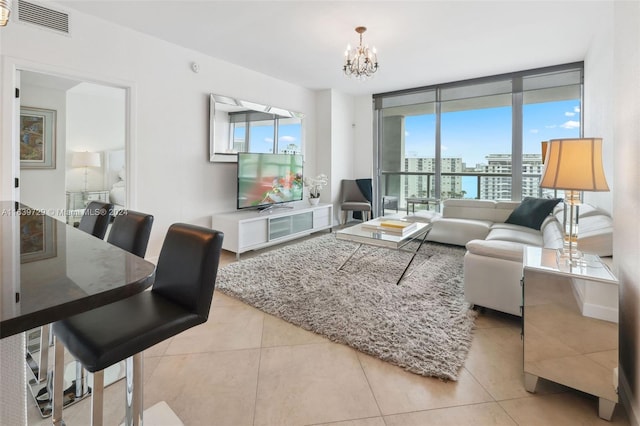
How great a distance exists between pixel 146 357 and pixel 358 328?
136 centimetres

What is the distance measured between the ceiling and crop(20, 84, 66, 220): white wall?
2.25 metres

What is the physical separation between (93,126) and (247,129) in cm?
336

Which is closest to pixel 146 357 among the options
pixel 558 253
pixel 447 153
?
pixel 558 253

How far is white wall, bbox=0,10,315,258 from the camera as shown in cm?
280

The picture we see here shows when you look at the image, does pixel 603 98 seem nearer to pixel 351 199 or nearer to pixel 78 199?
pixel 351 199

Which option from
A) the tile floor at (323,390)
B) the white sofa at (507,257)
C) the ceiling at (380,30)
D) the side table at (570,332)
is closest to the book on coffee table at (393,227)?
the white sofa at (507,257)

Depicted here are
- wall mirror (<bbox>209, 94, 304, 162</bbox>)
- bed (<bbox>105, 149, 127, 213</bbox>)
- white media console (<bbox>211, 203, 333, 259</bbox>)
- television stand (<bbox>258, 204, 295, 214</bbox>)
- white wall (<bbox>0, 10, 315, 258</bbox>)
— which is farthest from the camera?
bed (<bbox>105, 149, 127, 213</bbox>)

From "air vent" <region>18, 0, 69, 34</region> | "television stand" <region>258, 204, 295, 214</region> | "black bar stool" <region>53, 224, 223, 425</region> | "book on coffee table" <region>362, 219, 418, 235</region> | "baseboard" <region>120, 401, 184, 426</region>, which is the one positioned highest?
"air vent" <region>18, 0, 69, 34</region>

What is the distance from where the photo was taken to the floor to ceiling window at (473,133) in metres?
4.73

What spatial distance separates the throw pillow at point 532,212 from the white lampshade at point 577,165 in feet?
7.62

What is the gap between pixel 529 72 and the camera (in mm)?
4758

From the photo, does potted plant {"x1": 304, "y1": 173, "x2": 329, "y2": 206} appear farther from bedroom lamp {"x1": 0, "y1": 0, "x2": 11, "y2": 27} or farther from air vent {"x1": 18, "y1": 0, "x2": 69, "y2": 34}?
bedroom lamp {"x1": 0, "y1": 0, "x2": 11, "y2": 27}

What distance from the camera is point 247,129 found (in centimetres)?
466

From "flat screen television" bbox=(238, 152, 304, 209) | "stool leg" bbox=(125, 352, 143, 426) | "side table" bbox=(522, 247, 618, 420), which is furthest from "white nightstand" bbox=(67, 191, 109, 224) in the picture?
"side table" bbox=(522, 247, 618, 420)
